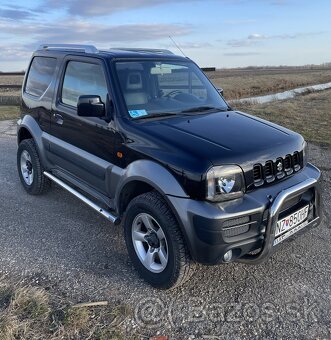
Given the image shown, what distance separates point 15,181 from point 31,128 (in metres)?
1.34

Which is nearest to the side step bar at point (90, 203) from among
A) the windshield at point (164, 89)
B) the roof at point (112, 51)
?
the windshield at point (164, 89)

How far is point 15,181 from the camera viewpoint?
627 centimetres

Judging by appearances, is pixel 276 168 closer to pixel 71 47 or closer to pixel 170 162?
pixel 170 162

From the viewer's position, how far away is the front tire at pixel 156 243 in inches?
123

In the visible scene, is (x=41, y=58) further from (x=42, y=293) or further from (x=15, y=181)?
(x=42, y=293)

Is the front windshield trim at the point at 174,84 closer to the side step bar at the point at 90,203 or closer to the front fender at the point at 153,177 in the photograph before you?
the front fender at the point at 153,177

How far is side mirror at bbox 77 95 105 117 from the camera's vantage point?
3676 millimetres

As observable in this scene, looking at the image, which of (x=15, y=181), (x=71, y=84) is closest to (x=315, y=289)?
(x=71, y=84)

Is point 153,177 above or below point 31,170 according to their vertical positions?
above

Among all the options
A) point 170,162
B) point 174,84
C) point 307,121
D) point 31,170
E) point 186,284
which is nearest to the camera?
point 170,162

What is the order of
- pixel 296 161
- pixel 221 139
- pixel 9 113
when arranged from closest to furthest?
1. pixel 221 139
2. pixel 296 161
3. pixel 9 113

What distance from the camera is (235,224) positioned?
295 centimetres

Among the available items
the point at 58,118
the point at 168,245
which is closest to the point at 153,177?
the point at 168,245

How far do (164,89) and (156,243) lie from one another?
1692mm
